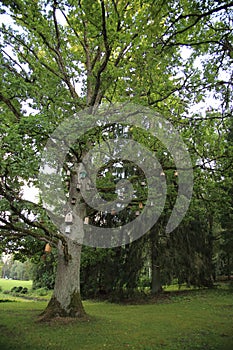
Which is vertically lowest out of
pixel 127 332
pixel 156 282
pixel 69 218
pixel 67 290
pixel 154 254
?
pixel 127 332

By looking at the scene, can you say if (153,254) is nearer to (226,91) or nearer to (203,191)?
(203,191)

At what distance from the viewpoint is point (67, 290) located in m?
7.99

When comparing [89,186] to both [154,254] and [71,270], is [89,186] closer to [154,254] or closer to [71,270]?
[71,270]

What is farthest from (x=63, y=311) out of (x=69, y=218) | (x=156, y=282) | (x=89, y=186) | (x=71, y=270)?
(x=156, y=282)

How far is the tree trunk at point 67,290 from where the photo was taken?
25.5 feet

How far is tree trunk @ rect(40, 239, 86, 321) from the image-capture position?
778 cm

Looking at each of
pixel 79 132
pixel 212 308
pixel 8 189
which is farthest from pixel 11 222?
pixel 212 308

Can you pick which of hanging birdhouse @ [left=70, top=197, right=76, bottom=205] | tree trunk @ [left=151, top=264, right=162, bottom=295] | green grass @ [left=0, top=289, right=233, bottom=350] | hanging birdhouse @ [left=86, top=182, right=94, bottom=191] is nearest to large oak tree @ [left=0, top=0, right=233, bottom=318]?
hanging birdhouse @ [left=70, top=197, right=76, bottom=205]

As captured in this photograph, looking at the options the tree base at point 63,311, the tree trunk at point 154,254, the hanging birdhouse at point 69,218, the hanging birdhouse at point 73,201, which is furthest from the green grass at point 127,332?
the tree trunk at point 154,254

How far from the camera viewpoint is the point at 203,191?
32.4 ft

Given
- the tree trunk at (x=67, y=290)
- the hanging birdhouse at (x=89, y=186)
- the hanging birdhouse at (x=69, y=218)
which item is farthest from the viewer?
the hanging birdhouse at (x=89, y=186)

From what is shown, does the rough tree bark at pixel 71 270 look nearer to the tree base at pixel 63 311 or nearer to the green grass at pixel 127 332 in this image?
the tree base at pixel 63 311

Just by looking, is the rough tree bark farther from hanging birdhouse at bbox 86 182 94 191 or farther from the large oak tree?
hanging birdhouse at bbox 86 182 94 191

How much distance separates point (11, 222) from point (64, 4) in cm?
581
